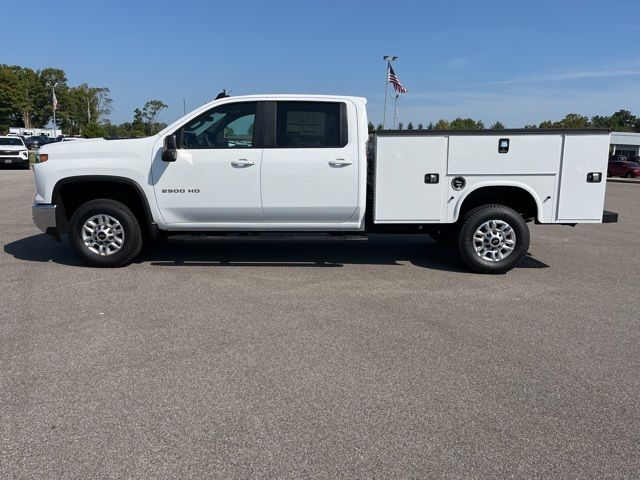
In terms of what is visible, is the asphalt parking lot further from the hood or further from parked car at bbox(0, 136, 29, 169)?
parked car at bbox(0, 136, 29, 169)

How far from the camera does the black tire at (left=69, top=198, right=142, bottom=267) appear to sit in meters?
6.82

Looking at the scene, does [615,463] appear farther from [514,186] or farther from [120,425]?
[514,186]

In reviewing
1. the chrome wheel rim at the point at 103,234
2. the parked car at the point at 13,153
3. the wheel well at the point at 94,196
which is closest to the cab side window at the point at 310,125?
the wheel well at the point at 94,196

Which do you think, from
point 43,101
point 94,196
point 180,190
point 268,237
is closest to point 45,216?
point 94,196

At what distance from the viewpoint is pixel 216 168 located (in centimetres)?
666

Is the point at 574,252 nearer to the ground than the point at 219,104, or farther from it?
nearer to the ground

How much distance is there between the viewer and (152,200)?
6758 mm

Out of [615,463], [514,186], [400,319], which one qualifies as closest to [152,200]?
[400,319]

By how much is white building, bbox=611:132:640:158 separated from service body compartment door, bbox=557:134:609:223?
77.1m

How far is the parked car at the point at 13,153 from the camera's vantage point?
89.3 feet

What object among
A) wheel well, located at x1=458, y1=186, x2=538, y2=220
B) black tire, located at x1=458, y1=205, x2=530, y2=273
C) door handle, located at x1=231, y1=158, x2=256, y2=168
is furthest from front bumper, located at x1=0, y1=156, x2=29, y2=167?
black tire, located at x1=458, y1=205, x2=530, y2=273

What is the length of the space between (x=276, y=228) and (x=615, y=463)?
4704 millimetres

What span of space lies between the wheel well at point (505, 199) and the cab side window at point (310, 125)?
1.79 m

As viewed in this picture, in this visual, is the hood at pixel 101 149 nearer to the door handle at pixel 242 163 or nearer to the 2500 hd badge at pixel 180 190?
the 2500 hd badge at pixel 180 190
